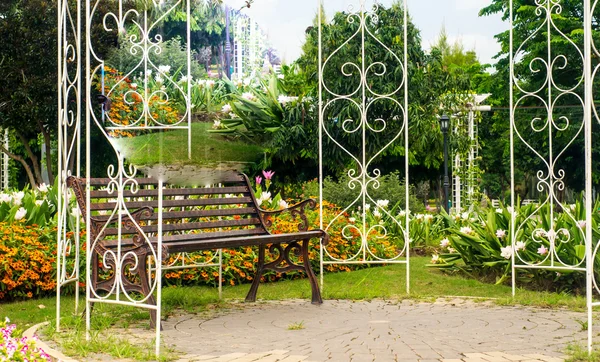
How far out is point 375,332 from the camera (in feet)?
16.3

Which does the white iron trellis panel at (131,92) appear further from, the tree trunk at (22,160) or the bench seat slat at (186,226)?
the tree trunk at (22,160)

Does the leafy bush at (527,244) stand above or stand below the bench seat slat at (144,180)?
below

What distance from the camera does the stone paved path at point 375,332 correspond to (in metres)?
4.31

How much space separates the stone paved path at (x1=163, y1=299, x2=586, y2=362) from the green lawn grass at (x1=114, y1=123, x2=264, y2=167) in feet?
3.41

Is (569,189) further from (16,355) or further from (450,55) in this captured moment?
(450,55)

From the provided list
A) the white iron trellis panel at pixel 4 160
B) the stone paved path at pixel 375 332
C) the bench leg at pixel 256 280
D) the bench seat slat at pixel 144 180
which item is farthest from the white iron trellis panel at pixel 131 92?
the white iron trellis panel at pixel 4 160

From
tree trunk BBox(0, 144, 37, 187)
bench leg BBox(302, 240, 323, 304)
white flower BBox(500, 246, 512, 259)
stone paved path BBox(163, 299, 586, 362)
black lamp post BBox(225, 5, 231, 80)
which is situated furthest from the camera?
tree trunk BBox(0, 144, 37, 187)

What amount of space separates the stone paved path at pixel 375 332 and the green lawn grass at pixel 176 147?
3.41 ft

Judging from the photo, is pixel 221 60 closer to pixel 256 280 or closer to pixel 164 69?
pixel 164 69

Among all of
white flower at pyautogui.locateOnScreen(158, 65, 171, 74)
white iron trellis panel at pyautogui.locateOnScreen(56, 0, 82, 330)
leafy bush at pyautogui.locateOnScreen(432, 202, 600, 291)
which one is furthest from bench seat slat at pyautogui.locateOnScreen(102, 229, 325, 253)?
leafy bush at pyautogui.locateOnScreen(432, 202, 600, 291)

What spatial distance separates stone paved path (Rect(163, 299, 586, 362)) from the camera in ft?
14.1

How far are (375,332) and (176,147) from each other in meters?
1.62

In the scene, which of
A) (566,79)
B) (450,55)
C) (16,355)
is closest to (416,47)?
(566,79)

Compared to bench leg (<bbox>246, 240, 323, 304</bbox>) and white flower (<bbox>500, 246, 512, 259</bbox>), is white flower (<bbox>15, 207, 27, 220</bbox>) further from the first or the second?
white flower (<bbox>500, 246, 512, 259</bbox>)
